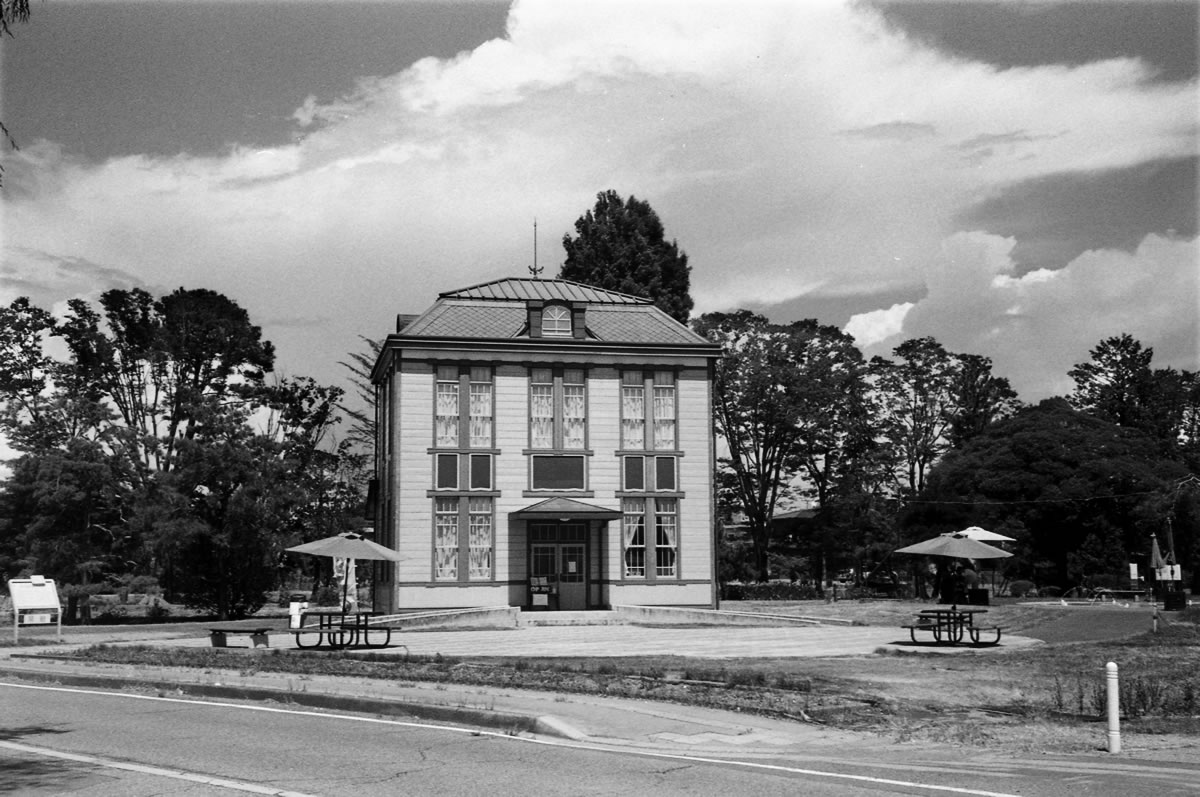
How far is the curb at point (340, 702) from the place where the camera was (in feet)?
41.8

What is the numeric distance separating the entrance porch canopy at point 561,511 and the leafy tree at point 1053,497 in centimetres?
2613

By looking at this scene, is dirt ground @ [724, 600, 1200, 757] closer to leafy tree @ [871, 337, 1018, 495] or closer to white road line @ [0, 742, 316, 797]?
white road line @ [0, 742, 316, 797]

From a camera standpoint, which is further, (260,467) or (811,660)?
(260,467)

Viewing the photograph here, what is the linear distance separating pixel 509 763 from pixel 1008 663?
1251cm

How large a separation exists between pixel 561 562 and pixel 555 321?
27.4ft

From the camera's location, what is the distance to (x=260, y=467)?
137 ft

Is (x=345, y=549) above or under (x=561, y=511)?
under

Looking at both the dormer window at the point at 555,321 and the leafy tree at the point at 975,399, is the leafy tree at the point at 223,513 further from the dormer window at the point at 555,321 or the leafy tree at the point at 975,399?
the leafy tree at the point at 975,399

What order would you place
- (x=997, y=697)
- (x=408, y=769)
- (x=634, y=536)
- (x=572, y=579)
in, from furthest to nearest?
(x=634, y=536)
(x=572, y=579)
(x=997, y=697)
(x=408, y=769)

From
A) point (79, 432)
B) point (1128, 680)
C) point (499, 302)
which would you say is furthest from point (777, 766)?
point (79, 432)

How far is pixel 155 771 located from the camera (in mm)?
9766

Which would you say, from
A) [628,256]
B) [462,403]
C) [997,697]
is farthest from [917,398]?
[997,697]

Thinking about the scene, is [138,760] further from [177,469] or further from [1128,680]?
[177,469]

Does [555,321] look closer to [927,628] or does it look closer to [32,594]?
[927,628]
